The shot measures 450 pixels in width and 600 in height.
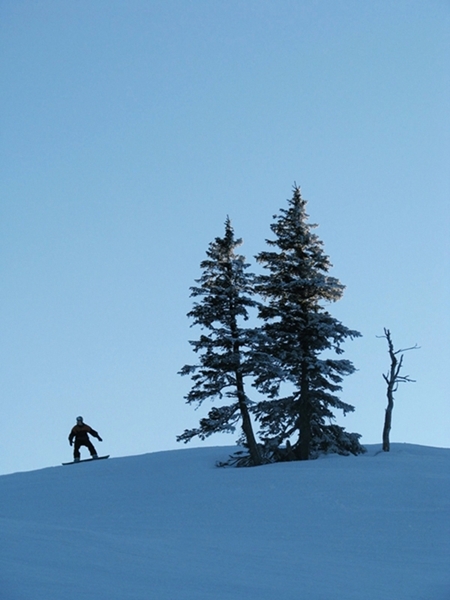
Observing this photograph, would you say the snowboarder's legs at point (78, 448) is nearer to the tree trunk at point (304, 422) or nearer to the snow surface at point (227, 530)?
the snow surface at point (227, 530)

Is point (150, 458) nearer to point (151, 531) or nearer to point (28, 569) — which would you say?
point (151, 531)

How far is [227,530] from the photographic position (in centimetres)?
1553

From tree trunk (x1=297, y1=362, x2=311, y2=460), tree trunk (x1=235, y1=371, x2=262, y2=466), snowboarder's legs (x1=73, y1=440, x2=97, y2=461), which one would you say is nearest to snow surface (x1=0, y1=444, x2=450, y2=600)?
tree trunk (x1=235, y1=371, x2=262, y2=466)

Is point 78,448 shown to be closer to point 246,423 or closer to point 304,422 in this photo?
point 246,423

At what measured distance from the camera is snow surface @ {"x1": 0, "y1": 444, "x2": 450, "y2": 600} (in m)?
9.57

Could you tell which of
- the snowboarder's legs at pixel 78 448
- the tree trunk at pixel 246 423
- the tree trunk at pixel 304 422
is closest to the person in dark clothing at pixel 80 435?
the snowboarder's legs at pixel 78 448

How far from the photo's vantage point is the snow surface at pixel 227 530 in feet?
31.4

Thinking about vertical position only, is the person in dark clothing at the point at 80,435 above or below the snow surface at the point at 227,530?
above

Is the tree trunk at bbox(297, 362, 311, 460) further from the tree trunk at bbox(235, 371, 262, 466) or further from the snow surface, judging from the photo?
the snow surface

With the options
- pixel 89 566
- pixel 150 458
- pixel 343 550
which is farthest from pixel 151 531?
pixel 150 458

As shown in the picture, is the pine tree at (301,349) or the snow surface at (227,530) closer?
the snow surface at (227,530)

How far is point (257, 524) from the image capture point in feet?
53.1

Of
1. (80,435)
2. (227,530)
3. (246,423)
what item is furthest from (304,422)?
(227,530)

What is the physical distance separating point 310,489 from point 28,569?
452 inches
